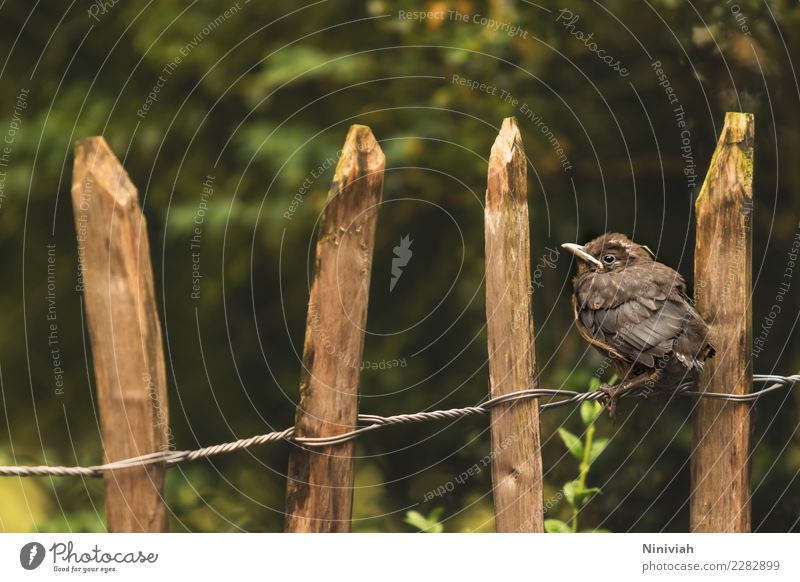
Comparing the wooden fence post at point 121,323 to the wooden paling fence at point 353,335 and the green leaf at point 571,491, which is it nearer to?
the wooden paling fence at point 353,335

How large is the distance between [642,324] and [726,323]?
14.2 inches

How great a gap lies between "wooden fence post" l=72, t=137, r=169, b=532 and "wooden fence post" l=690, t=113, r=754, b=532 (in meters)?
2.01

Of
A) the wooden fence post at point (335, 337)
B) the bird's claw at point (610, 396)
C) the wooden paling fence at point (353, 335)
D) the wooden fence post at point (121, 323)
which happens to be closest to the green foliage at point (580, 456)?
the bird's claw at point (610, 396)

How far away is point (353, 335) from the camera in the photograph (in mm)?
3053

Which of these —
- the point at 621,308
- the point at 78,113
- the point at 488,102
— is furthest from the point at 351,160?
the point at 78,113

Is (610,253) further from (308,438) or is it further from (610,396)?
(308,438)

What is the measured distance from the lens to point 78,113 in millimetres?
4789

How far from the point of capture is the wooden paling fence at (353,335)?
2.82 meters

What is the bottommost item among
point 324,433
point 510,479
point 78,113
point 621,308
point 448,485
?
point 448,485

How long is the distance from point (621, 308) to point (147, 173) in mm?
2901

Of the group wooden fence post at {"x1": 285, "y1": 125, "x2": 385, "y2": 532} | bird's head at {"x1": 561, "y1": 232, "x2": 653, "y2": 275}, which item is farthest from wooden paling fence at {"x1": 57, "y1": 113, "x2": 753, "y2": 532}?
bird's head at {"x1": 561, "y1": 232, "x2": 653, "y2": 275}

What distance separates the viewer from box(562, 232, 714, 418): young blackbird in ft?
11.1

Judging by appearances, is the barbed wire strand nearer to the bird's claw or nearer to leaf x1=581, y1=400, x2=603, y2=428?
the bird's claw
